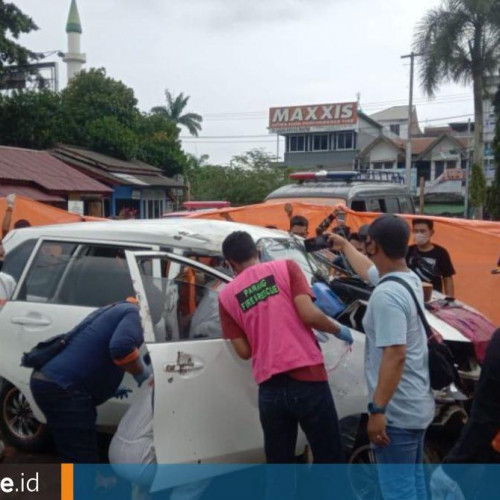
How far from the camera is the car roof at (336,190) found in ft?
36.3

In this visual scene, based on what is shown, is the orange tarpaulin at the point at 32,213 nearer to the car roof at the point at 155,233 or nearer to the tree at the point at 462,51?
the car roof at the point at 155,233

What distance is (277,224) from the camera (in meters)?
9.72

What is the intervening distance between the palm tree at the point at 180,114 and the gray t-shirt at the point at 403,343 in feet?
178

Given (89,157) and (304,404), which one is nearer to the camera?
(304,404)

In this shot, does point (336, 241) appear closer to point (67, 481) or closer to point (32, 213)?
point (67, 481)

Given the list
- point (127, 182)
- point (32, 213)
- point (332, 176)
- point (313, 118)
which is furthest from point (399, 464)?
point (313, 118)

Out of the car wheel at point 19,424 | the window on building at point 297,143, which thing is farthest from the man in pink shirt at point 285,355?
the window on building at point 297,143

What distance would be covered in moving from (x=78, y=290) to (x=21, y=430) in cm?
137

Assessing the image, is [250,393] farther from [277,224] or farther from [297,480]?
[277,224]

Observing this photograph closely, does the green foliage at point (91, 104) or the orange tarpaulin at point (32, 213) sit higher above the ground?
the green foliage at point (91, 104)

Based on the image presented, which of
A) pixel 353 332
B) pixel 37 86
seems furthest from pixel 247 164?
pixel 353 332

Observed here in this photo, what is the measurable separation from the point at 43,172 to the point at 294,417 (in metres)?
21.3

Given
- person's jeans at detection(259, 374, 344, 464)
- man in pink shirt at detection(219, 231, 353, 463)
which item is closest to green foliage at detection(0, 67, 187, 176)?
man in pink shirt at detection(219, 231, 353, 463)

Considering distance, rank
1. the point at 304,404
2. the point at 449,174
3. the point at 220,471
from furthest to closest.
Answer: the point at 449,174
the point at 220,471
the point at 304,404
